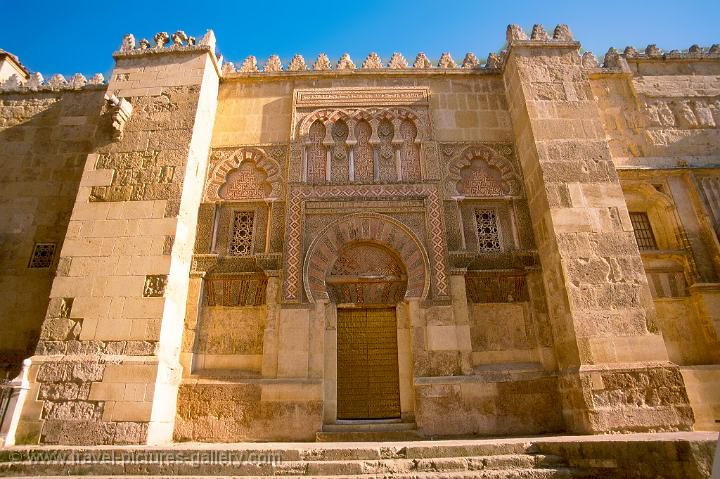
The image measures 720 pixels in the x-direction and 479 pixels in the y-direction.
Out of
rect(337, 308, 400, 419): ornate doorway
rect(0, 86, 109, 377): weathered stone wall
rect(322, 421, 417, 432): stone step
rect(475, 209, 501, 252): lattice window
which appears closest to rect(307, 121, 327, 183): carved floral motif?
rect(337, 308, 400, 419): ornate doorway

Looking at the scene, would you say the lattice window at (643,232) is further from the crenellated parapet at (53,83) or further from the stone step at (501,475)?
the crenellated parapet at (53,83)

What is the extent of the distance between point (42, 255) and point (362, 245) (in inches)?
197

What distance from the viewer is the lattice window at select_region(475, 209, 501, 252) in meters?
6.36

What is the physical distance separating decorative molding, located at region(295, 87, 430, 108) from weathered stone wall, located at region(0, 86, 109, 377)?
10.4ft

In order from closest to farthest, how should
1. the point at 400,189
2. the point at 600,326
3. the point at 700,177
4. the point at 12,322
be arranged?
the point at 600,326 < the point at 12,322 < the point at 400,189 < the point at 700,177

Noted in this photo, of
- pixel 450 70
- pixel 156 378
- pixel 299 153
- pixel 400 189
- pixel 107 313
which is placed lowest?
pixel 156 378

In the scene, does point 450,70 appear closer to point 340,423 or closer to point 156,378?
point 340,423

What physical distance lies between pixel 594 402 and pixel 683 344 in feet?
7.69

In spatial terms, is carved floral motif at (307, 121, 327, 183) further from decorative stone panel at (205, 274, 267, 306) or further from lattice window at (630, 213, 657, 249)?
lattice window at (630, 213, 657, 249)

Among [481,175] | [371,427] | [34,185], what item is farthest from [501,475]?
[34,185]

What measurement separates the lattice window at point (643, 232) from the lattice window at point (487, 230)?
8.03 ft

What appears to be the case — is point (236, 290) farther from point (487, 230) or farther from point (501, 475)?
point (501, 475)

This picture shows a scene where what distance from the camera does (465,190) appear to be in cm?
666

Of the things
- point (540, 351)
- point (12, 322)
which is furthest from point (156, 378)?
point (540, 351)
